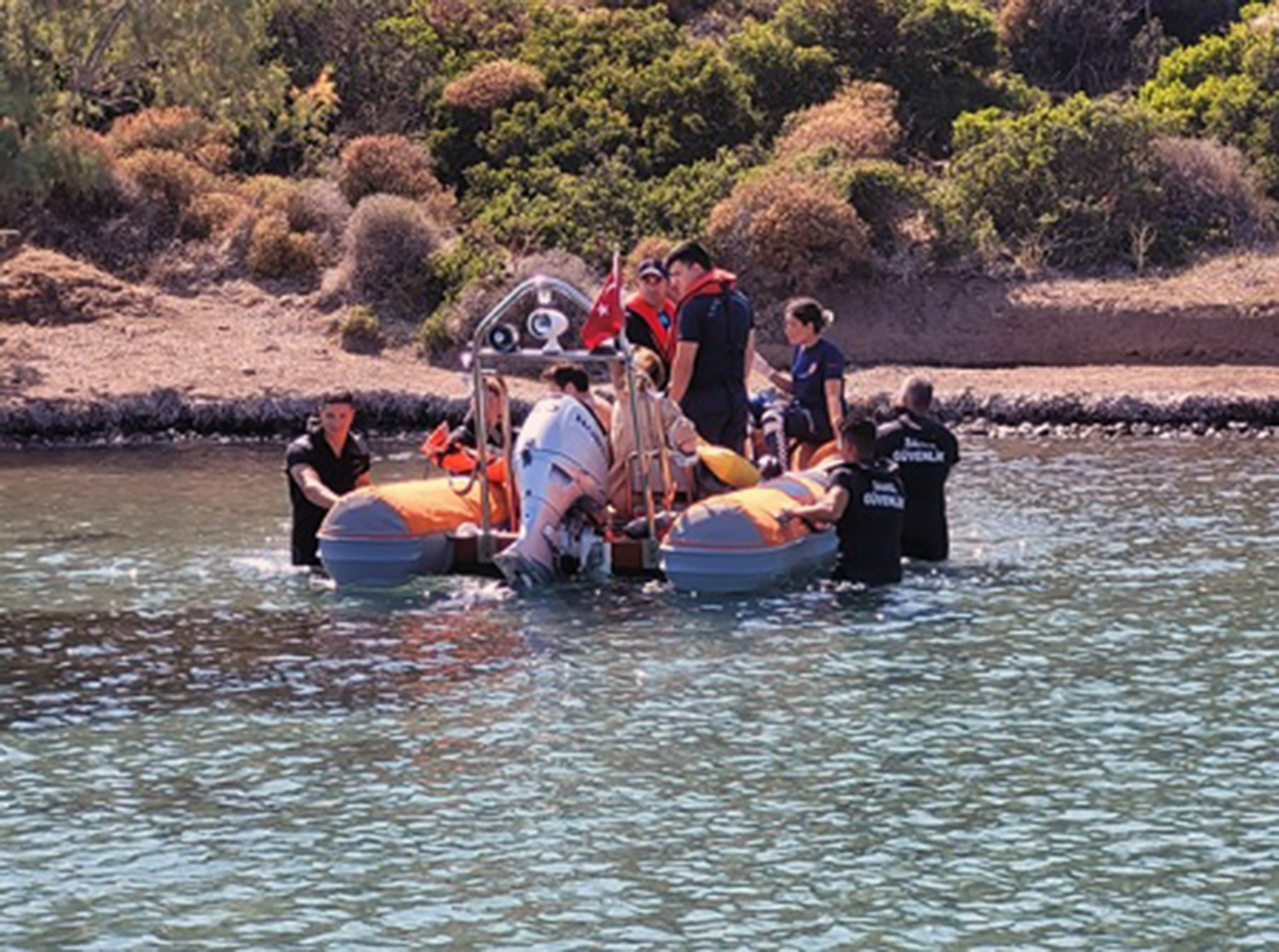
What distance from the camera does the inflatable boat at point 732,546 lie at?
16.4 meters

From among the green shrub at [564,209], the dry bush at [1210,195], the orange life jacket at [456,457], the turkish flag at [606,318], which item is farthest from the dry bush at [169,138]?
the turkish flag at [606,318]

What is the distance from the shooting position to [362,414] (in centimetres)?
2825

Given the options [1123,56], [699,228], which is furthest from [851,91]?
[1123,56]

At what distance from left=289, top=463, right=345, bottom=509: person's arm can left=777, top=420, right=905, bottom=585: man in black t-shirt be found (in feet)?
10.8

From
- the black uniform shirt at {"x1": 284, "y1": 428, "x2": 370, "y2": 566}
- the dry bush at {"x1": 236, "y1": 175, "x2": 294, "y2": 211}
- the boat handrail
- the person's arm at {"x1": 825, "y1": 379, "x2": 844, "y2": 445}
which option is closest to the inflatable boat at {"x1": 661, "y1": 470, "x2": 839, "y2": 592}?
the boat handrail

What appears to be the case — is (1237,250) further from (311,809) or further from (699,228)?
(311,809)

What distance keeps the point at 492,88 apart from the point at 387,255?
19.5ft

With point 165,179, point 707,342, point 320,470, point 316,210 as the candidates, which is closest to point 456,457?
point 320,470

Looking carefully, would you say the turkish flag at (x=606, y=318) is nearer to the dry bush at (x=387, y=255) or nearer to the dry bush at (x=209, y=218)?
the dry bush at (x=387, y=255)

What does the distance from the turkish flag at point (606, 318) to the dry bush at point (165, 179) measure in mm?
20406

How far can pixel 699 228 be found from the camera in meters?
33.7

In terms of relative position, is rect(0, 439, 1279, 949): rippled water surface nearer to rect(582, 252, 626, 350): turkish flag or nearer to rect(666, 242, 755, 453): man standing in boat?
rect(666, 242, 755, 453): man standing in boat

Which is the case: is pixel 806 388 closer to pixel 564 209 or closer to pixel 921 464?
pixel 921 464

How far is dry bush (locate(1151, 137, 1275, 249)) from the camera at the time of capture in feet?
111
